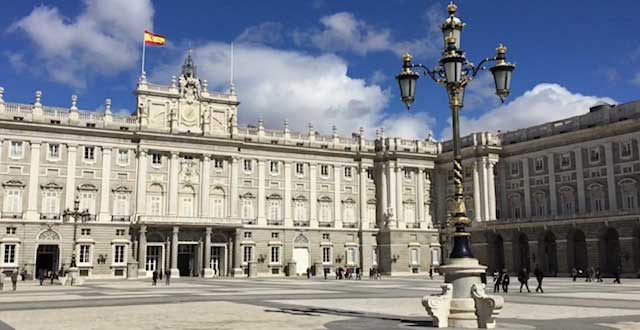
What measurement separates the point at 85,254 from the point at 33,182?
26.2 feet

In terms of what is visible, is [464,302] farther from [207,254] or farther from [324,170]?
[324,170]

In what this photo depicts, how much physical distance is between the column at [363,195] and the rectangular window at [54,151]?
106 feet

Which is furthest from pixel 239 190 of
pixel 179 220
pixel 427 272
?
pixel 427 272

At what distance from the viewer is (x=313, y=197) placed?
237 ft

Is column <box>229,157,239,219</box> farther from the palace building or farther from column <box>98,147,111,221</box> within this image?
column <box>98,147,111,221</box>

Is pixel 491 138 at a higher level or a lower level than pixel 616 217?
higher

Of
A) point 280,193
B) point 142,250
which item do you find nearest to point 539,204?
point 280,193

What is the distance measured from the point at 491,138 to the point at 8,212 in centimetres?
→ 4961

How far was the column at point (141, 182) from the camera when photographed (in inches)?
2473

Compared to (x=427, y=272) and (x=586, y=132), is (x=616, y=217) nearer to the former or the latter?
(x=586, y=132)

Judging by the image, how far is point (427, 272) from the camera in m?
75.1

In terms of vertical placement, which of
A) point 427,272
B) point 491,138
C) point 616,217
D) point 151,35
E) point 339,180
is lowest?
point 427,272

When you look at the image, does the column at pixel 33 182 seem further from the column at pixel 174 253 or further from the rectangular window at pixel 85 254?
the column at pixel 174 253

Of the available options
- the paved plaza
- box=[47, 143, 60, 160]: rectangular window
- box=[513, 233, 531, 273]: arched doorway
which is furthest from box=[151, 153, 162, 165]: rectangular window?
the paved plaza
